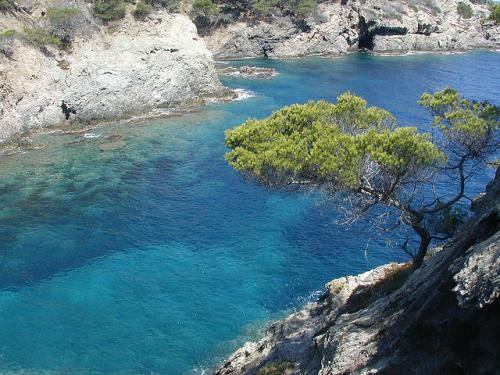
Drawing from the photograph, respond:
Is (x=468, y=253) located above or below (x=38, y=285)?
above

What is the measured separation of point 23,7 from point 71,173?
112 ft

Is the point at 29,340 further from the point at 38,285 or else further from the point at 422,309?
the point at 422,309

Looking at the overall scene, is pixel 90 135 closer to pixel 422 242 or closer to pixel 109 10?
pixel 109 10

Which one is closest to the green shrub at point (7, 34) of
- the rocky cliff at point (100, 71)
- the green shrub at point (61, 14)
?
the rocky cliff at point (100, 71)

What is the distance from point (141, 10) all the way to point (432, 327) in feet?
246

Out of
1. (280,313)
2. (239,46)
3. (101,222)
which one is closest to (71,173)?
(101,222)

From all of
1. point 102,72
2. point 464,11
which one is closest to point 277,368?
point 102,72

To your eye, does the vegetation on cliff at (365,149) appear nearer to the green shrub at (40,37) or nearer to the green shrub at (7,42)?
the green shrub at (7,42)

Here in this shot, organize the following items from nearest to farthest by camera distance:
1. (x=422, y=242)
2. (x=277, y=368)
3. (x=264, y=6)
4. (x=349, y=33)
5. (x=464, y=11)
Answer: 1. (x=277, y=368)
2. (x=422, y=242)
3. (x=264, y=6)
4. (x=349, y=33)
5. (x=464, y=11)

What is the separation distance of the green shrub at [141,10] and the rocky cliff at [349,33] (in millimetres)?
36730

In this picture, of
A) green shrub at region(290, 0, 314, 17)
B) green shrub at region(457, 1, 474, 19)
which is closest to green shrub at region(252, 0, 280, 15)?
green shrub at region(290, 0, 314, 17)

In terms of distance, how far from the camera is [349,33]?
122 metres

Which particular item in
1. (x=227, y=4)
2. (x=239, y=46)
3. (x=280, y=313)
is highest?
(x=227, y=4)

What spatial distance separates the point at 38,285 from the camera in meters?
33.1
